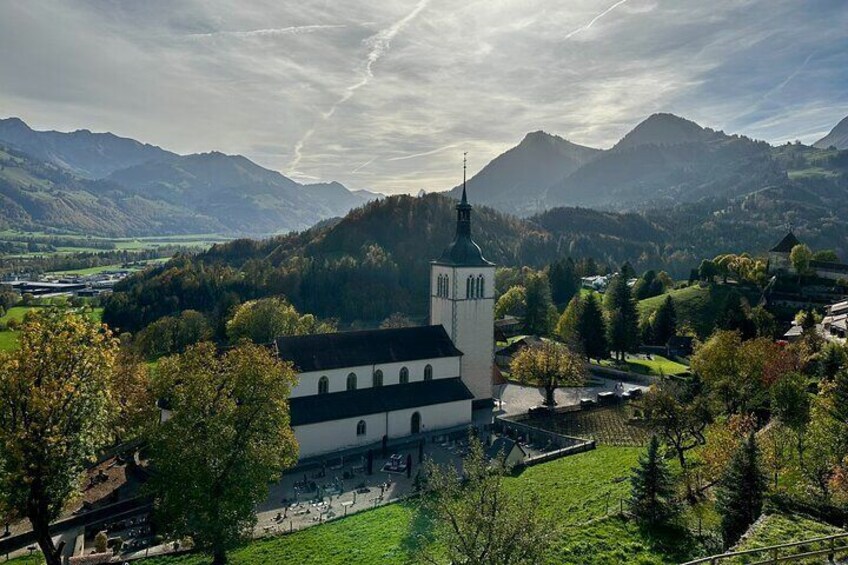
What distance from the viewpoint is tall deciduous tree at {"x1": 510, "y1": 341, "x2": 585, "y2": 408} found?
49844 mm

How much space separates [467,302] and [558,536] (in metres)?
30.0

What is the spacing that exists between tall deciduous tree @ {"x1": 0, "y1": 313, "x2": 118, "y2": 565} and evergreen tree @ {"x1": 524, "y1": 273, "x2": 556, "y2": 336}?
71.9 meters

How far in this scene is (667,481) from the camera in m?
21.2

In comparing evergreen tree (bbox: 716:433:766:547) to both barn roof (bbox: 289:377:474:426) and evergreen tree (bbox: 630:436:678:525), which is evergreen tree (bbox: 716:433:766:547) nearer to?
evergreen tree (bbox: 630:436:678:525)

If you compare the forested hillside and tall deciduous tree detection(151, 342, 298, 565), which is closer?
tall deciduous tree detection(151, 342, 298, 565)

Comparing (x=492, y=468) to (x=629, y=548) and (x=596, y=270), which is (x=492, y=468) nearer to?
(x=629, y=548)

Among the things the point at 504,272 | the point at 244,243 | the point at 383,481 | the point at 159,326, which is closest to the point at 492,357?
the point at 383,481

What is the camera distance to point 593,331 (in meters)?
67.8

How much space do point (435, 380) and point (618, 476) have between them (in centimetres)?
1890

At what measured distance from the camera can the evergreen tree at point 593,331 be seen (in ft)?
221

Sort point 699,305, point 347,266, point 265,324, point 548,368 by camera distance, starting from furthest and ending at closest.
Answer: point 347,266
point 699,305
point 265,324
point 548,368

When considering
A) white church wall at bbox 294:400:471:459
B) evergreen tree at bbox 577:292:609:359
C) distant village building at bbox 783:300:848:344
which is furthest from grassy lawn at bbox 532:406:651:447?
distant village building at bbox 783:300:848:344

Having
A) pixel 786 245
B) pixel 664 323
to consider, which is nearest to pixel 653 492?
pixel 664 323

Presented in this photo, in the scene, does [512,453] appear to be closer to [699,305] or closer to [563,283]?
[699,305]
